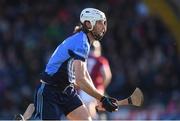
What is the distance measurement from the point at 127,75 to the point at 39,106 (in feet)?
25.1

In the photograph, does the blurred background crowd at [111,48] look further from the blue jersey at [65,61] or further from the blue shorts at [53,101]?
the blue jersey at [65,61]

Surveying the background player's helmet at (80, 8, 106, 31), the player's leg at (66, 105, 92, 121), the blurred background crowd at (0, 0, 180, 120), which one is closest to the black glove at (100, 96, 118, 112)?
the player's leg at (66, 105, 92, 121)

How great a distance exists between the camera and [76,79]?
9.02m

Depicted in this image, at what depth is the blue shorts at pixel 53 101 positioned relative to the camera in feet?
29.9

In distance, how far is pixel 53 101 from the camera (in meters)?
9.15

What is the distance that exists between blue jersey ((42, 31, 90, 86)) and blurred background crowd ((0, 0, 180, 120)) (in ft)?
19.0

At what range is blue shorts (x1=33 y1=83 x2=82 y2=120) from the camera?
9109mm

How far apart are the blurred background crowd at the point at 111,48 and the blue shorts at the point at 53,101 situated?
18.6 feet

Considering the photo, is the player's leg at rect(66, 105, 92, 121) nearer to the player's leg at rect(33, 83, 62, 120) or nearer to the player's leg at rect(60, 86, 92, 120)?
the player's leg at rect(60, 86, 92, 120)

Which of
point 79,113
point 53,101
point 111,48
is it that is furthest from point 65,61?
point 111,48

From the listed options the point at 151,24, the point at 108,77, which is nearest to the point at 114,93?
the point at 151,24

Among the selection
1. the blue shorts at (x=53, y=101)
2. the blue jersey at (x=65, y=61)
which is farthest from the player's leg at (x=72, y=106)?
the blue jersey at (x=65, y=61)

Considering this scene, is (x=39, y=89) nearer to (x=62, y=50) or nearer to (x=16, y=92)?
(x=62, y=50)

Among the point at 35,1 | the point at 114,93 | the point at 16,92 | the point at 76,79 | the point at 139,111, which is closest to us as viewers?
the point at 76,79
